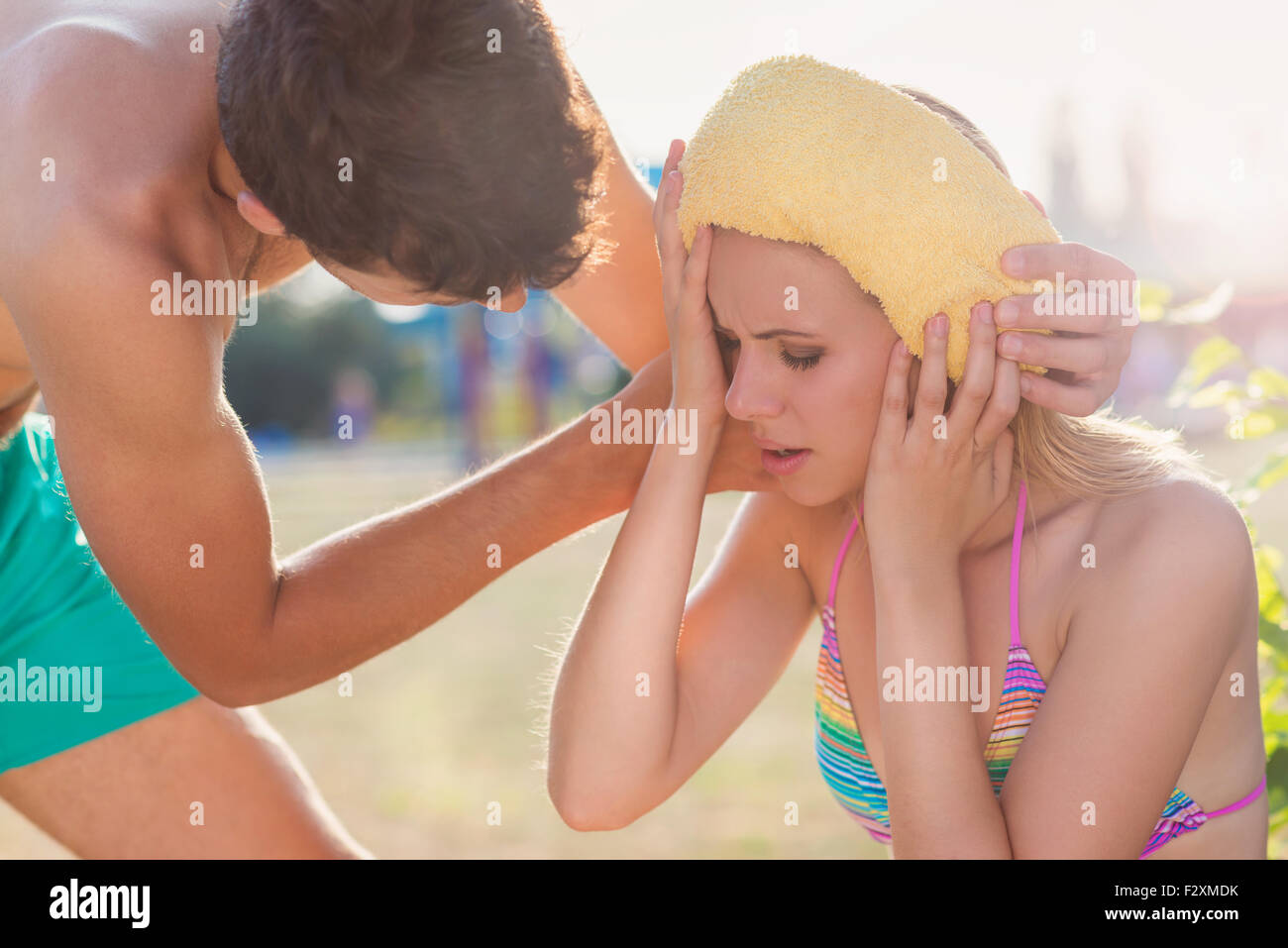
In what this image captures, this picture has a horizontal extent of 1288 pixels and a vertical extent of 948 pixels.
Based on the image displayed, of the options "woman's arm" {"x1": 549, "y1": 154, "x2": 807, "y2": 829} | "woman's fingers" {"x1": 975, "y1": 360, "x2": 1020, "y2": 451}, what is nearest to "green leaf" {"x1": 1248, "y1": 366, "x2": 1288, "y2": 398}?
"woman's fingers" {"x1": 975, "y1": 360, "x2": 1020, "y2": 451}

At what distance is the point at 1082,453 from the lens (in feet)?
6.61

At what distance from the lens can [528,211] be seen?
6.57 ft

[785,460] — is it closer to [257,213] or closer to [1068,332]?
[1068,332]

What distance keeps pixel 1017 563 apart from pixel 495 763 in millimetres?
4766

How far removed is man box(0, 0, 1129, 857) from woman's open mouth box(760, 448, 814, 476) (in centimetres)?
10

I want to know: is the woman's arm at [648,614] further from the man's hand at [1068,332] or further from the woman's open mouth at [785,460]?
the man's hand at [1068,332]

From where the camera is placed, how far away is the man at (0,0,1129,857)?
181cm

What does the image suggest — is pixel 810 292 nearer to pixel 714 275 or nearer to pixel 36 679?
pixel 714 275

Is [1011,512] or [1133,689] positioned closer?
[1133,689]

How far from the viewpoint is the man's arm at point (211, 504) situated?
1794mm

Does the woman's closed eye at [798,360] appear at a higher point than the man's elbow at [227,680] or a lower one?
higher

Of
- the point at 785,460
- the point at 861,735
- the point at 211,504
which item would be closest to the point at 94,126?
the point at 211,504

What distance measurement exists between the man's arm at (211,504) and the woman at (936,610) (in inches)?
11.8

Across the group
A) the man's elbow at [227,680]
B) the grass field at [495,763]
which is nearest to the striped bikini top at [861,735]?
the grass field at [495,763]
